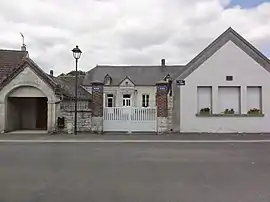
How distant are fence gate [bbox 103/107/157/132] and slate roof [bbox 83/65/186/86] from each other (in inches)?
1421

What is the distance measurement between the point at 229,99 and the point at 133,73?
38.9m

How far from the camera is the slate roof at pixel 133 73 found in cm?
6264

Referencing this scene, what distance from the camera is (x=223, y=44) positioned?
26.8 metres

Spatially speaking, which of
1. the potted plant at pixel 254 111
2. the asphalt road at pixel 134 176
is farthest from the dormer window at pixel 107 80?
the asphalt road at pixel 134 176

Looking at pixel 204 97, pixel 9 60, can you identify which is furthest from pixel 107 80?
pixel 204 97

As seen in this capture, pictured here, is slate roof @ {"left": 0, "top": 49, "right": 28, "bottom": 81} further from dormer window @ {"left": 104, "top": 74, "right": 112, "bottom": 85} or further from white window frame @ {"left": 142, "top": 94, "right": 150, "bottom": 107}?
white window frame @ {"left": 142, "top": 94, "right": 150, "bottom": 107}

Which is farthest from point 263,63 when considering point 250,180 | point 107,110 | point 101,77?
point 101,77

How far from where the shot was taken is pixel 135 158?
13.9 metres

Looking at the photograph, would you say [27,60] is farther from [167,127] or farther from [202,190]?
[202,190]

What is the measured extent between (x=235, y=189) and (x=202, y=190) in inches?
26.9

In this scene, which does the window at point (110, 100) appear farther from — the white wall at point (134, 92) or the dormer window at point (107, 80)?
the dormer window at point (107, 80)

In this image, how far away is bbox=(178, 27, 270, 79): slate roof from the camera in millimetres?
26516

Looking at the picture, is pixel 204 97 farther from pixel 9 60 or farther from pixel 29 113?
pixel 9 60

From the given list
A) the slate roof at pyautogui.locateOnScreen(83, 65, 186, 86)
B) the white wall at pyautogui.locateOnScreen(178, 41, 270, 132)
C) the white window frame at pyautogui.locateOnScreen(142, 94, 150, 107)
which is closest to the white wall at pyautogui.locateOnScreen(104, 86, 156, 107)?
the white window frame at pyautogui.locateOnScreen(142, 94, 150, 107)
